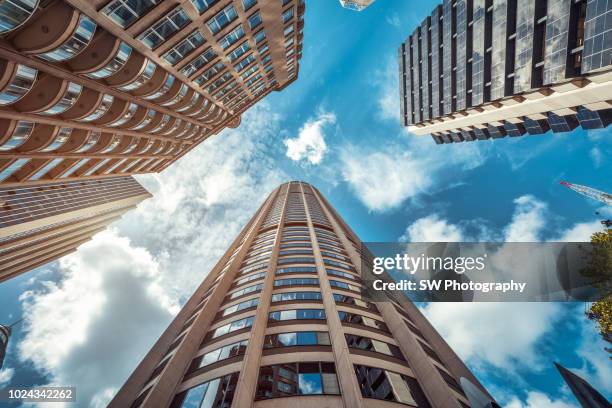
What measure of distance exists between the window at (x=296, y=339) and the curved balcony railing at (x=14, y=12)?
76.8ft

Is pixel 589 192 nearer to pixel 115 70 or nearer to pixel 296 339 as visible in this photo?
pixel 296 339

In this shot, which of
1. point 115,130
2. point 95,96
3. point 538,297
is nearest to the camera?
point 95,96

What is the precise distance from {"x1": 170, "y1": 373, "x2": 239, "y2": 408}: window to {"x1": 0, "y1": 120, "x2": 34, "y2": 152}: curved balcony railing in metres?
25.1

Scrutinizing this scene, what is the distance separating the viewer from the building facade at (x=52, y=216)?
4747cm

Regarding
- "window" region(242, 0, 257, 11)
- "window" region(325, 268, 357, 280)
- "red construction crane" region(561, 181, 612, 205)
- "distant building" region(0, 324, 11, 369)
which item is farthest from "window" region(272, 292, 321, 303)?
"distant building" region(0, 324, 11, 369)

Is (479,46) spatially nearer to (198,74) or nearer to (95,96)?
(198,74)

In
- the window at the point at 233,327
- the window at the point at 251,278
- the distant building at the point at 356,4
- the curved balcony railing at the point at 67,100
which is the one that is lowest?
the window at the point at 233,327

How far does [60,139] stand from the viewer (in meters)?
27.8

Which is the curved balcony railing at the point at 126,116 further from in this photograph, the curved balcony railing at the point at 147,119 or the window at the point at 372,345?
the window at the point at 372,345

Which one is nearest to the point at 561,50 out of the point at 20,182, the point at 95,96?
the point at 95,96

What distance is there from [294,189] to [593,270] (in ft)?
281

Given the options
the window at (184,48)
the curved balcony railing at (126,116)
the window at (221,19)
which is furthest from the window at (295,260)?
the window at (221,19)

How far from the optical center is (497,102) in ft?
114

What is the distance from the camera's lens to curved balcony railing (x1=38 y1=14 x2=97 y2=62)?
15.9 metres
